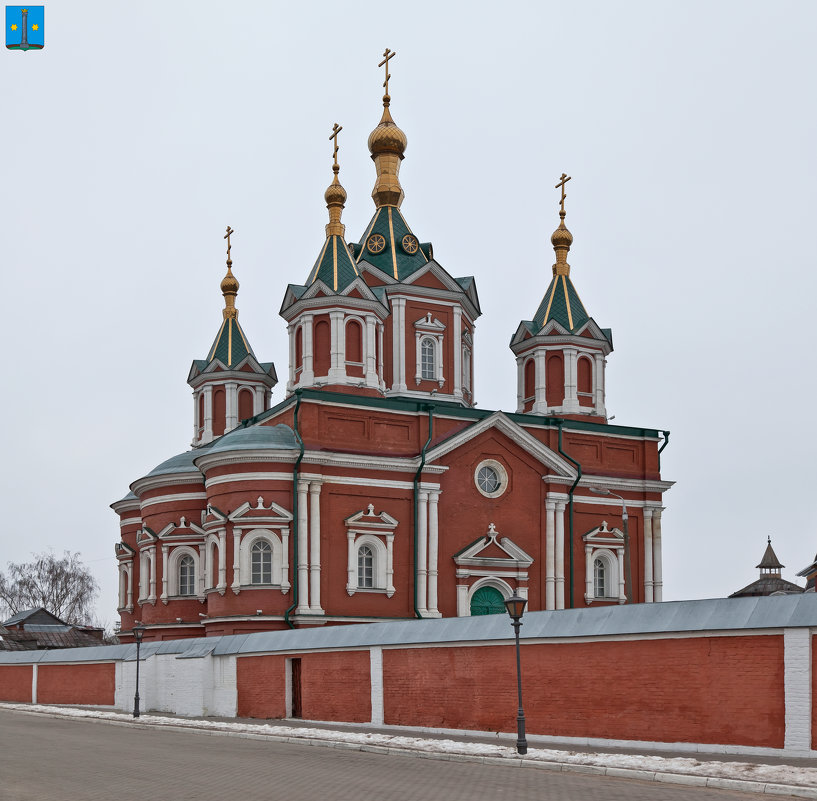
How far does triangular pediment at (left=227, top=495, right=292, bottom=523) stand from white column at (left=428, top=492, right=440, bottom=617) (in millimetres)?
3845

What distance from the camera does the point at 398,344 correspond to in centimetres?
3441

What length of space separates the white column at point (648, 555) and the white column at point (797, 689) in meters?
19.6

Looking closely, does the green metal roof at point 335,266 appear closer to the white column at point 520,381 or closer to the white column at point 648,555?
the white column at point 520,381

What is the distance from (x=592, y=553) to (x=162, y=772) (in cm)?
2136

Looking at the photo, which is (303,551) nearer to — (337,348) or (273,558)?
(273,558)

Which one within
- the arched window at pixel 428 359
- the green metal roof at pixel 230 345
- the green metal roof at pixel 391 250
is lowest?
the arched window at pixel 428 359

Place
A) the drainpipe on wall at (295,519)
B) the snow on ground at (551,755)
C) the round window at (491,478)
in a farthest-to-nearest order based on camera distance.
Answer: the round window at (491,478)
the drainpipe on wall at (295,519)
the snow on ground at (551,755)

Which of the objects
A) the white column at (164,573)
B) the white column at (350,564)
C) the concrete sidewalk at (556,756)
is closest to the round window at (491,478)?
the white column at (350,564)

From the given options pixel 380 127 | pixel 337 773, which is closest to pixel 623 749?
pixel 337 773

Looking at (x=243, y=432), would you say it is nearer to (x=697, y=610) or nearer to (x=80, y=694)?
(x=80, y=694)

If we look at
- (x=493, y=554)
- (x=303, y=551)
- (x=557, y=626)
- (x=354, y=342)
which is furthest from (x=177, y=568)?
(x=557, y=626)

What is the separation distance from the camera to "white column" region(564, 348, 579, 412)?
35688mm

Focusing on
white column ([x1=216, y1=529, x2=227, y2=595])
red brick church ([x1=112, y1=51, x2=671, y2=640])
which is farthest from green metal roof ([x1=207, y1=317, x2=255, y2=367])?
white column ([x1=216, y1=529, x2=227, y2=595])

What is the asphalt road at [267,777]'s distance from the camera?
11.8 metres
